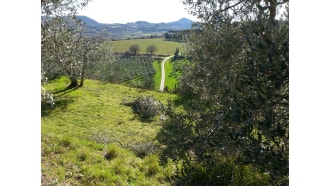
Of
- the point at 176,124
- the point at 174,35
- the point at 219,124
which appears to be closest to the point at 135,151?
the point at 174,35

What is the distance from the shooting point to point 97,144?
1245 centimetres

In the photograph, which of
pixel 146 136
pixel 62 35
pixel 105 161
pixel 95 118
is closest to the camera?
pixel 62 35

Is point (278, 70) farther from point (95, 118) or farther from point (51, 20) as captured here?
point (95, 118)

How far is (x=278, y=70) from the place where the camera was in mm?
3143

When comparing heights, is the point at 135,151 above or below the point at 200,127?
below

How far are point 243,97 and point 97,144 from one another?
32.1 feet

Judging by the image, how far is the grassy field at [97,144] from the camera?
30.2 ft

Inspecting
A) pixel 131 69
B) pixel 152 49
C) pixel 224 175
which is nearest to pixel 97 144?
pixel 224 175

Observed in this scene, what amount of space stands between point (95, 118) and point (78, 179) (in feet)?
31.7

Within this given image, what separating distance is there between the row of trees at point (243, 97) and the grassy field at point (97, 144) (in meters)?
1.64

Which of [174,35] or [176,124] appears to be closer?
[176,124]

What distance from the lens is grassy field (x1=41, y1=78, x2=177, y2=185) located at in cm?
921

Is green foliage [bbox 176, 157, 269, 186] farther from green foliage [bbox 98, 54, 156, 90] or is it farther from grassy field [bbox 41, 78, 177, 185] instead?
green foliage [bbox 98, 54, 156, 90]

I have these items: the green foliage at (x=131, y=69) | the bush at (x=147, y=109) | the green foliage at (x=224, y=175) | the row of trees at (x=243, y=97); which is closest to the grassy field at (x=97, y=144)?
the bush at (x=147, y=109)
